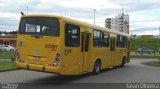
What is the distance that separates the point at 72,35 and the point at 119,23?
256ft

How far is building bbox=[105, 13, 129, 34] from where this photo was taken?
282ft

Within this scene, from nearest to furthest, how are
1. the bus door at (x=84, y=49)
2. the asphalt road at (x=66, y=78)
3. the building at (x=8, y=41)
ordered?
the asphalt road at (x=66, y=78)
the bus door at (x=84, y=49)
the building at (x=8, y=41)

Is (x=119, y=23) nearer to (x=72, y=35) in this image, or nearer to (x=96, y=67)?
(x=96, y=67)

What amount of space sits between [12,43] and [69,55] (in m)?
65.5

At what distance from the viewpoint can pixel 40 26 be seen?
51.8ft

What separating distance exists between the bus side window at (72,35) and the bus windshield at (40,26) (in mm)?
560

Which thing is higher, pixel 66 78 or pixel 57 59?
pixel 57 59

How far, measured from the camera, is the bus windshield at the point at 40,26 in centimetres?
1544

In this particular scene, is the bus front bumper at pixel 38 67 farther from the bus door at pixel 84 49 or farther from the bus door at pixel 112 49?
the bus door at pixel 112 49

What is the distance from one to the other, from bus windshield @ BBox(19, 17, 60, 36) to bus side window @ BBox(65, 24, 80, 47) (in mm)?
560

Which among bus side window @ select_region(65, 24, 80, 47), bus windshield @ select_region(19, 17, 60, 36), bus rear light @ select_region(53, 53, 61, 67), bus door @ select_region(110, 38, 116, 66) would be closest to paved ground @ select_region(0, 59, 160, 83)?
bus rear light @ select_region(53, 53, 61, 67)

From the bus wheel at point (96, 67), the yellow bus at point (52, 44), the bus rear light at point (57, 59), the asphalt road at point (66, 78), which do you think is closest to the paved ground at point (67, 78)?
the asphalt road at point (66, 78)

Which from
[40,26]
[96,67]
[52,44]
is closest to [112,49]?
[96,67]

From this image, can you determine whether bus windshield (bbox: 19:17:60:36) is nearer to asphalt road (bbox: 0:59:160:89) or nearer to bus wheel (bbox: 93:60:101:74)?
asphalt road (bbox: 0:59:160:89)
